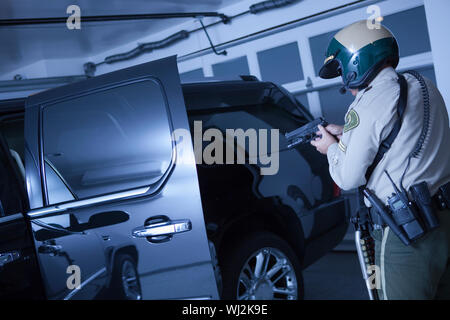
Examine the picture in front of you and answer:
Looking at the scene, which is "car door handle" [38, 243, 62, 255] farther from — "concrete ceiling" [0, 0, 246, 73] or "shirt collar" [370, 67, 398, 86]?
"concrete ceiling" [0, 0, 246, 73]

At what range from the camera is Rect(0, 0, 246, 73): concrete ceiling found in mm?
4906

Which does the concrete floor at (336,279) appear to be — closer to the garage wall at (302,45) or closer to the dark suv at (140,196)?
the dark suv at (140,196)

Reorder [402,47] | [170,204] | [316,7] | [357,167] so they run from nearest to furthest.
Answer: [357,167], [170,204], [402,47], [316,7]

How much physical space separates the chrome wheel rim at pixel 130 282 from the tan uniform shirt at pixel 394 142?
1.12 m

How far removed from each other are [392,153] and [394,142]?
44mm

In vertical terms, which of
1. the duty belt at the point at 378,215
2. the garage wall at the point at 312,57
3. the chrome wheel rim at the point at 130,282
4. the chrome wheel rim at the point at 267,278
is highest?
the garage wall at the point at 312,57

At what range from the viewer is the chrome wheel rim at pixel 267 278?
2719mm

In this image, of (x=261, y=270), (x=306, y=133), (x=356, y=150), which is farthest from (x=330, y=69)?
(x=261, y=270)

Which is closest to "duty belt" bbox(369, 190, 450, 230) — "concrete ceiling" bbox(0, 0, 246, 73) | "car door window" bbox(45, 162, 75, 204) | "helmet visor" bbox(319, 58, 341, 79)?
"helmet visor" bbox(319, 58, 341, 79)

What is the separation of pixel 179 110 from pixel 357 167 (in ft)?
2.94

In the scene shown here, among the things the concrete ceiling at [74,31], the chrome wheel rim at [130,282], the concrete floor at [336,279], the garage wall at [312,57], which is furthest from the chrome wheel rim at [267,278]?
the concrete ceiling at [74,31]

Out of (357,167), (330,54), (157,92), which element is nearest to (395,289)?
(357,167)
